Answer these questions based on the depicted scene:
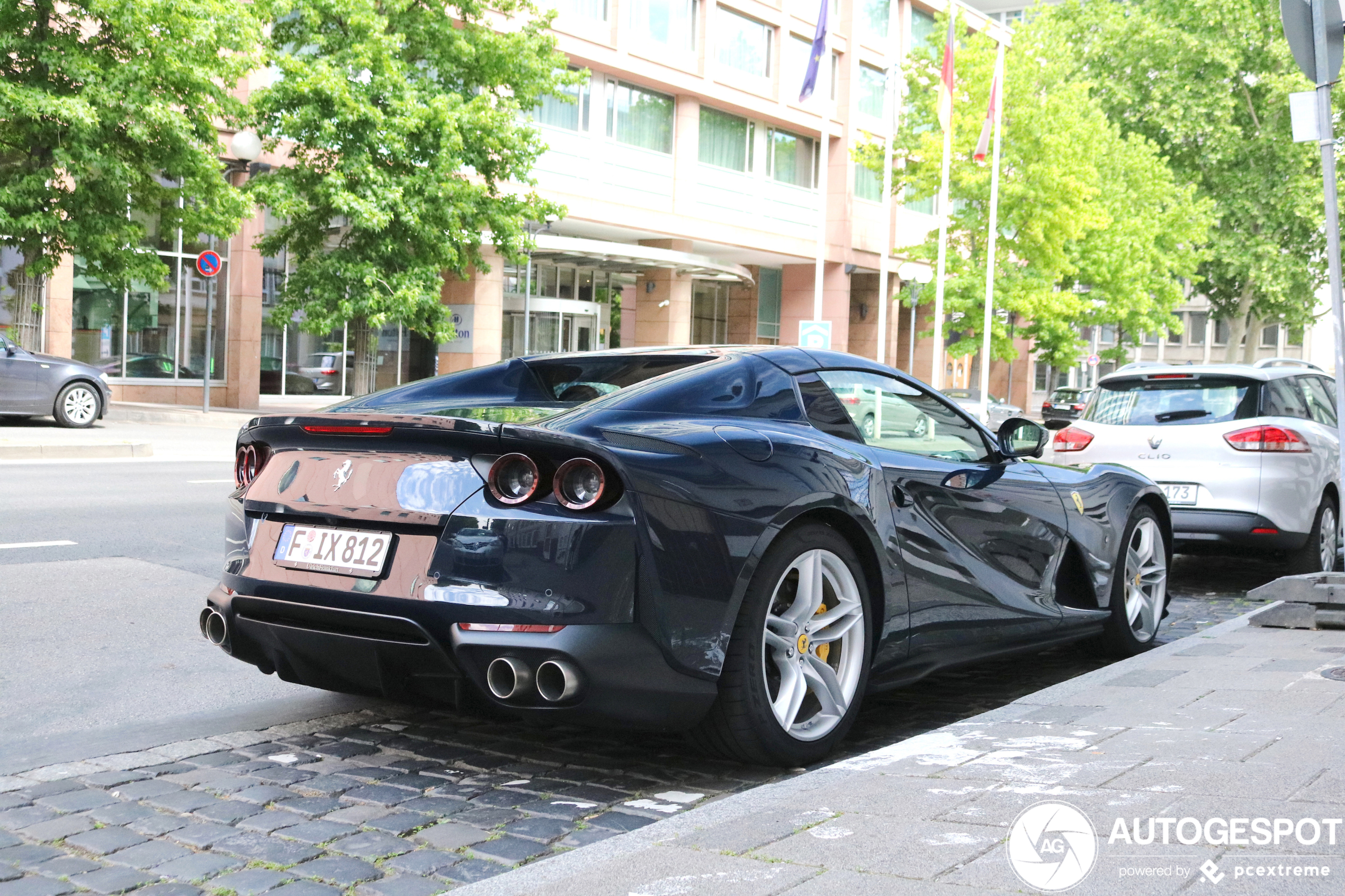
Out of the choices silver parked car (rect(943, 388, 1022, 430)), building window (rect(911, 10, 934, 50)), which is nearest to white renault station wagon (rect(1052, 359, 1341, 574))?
silver parked car (rect(943, 388, 1022, 430))

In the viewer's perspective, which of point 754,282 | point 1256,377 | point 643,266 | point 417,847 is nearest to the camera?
point 417,847

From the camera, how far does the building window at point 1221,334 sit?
85.1 meters

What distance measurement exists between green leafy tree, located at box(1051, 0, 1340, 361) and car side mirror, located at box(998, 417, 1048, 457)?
46.1m

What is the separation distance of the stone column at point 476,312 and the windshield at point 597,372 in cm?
2683

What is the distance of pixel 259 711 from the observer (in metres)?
4.76

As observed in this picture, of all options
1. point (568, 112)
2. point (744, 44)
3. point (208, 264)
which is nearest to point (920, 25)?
point (744, 44)

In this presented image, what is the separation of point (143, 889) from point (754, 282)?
39791 mm

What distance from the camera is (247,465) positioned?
169 inches

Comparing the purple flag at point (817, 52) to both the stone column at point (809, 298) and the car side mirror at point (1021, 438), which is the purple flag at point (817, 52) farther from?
the car side mirror at point (1021, 438)

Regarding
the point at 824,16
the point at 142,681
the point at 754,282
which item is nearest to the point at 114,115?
the point at 824,16

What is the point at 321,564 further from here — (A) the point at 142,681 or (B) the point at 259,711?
(A) the point at 142,681

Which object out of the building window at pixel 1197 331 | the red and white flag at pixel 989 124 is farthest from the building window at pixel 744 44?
the building window at pixel 1197 331

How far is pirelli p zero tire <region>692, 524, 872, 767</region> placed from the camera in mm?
3797

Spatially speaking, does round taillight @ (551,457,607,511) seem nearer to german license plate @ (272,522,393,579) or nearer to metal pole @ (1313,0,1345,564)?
german license plate @ (272,522,393,579)
